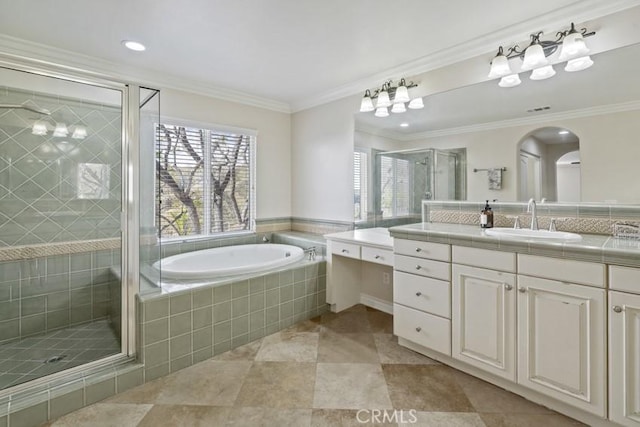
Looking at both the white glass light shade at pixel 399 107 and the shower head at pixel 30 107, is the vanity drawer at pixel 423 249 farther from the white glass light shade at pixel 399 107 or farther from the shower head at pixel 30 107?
the shower head at pixel 30 107

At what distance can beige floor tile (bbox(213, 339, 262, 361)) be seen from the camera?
86.1 inches

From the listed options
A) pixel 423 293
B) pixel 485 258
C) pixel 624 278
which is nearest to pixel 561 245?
pixel 624 278

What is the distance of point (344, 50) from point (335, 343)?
7.74 ft

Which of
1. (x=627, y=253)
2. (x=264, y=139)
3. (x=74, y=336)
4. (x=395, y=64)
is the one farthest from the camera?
(x=264, y=139)

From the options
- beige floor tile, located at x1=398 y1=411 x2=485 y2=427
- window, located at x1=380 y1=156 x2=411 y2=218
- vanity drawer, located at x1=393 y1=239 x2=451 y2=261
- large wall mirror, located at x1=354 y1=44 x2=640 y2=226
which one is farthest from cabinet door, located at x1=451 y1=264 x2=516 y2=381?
window, located at x1=380 y1=156 x2=411 y2=218

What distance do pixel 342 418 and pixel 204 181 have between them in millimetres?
2693

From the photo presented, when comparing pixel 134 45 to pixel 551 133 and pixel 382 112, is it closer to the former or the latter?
pixel 382 112

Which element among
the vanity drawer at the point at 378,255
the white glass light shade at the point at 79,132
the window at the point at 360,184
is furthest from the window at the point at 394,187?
the white glass light shade at the point at 79,132

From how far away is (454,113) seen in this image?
8.37ft

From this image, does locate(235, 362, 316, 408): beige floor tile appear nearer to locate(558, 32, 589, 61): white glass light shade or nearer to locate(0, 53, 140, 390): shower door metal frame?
locate(0, 53, 140, 390): shower door metal frame

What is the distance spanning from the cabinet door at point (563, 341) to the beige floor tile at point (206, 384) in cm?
166

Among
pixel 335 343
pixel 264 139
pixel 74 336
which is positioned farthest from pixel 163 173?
pixel 335 343

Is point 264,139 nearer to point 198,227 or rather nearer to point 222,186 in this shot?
point 222,186

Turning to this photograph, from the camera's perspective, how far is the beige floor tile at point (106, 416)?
→ 1565 mm
